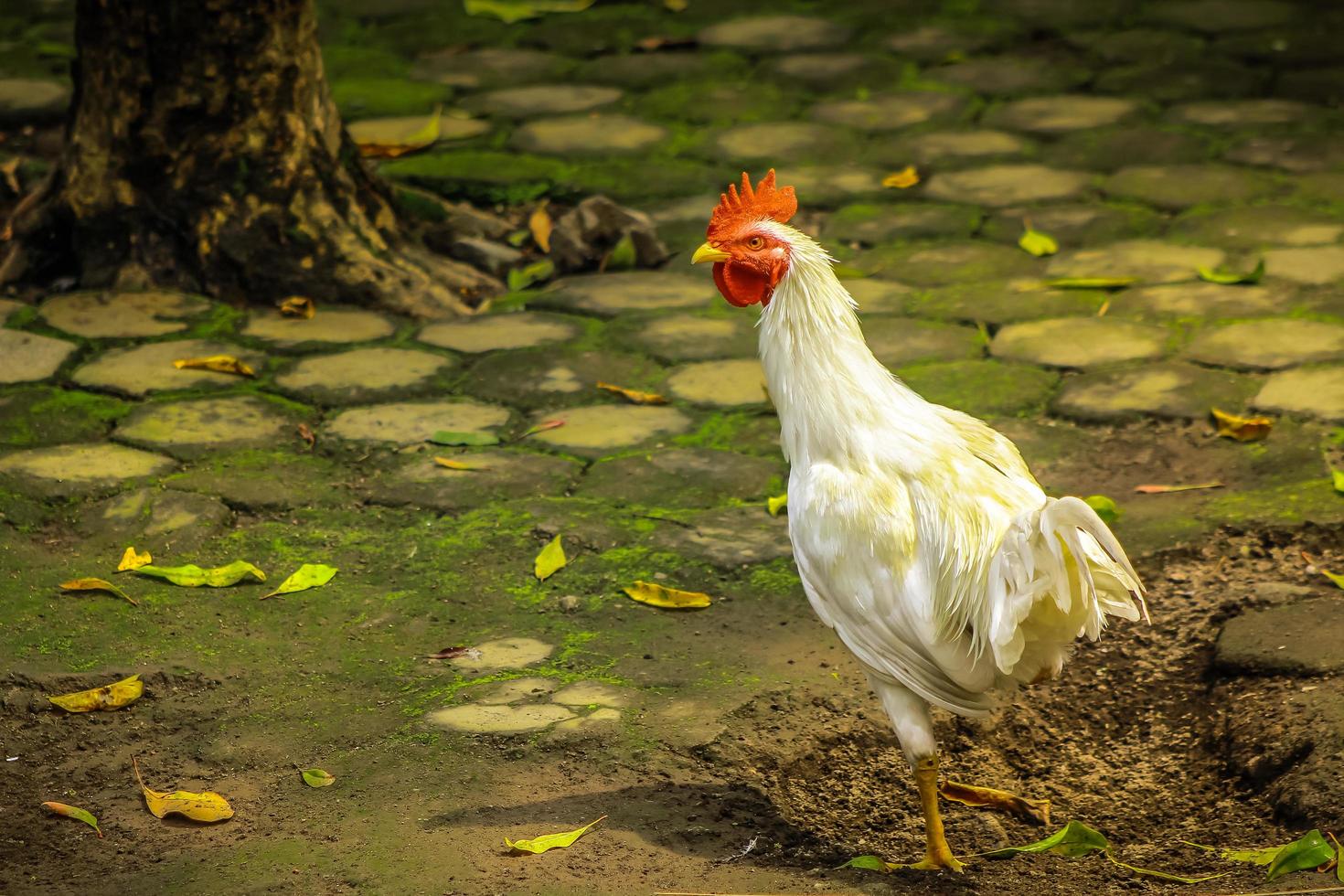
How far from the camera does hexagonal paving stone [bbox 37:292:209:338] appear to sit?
18.1 feet

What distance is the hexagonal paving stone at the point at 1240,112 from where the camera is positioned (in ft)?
23.9

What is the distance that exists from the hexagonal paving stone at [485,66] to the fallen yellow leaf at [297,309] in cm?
278

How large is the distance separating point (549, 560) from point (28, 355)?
7.27ft

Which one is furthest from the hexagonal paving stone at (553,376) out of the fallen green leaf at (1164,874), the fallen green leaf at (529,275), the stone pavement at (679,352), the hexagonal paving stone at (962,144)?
the fallen green leaf at (1164,874)

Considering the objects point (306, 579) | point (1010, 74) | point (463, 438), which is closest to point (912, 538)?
point (306, 579)

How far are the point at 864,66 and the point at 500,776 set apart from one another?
5860 millimetres

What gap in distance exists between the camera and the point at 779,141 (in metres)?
7.27

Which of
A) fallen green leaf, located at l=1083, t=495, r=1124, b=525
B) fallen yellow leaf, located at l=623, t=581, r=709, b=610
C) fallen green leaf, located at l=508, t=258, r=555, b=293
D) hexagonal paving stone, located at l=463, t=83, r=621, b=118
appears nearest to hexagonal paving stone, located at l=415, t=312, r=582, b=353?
fallen green leaf, located at l=508, t=258, r=555, b=293

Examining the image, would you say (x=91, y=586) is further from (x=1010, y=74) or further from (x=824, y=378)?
(x=1010, y=74)

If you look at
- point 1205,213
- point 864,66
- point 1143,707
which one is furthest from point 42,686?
point 864,66

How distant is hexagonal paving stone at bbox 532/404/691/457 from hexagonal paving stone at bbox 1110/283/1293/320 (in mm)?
1713

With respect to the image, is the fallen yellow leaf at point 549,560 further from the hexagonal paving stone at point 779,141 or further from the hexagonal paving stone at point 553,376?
the hexagonal paving stone at point 779,141

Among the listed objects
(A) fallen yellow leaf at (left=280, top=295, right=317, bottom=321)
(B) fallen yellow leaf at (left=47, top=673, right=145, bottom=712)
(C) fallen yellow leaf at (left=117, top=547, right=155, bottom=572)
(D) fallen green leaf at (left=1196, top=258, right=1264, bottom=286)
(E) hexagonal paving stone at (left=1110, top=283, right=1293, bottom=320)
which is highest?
(D) fallen green leaf at (left=1196, top=258, right=1264, bottom=286)

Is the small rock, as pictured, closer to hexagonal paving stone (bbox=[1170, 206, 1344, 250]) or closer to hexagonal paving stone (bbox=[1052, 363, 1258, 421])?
hexagonal paving stone (bbox=[1052, 363, 1258, 421])
